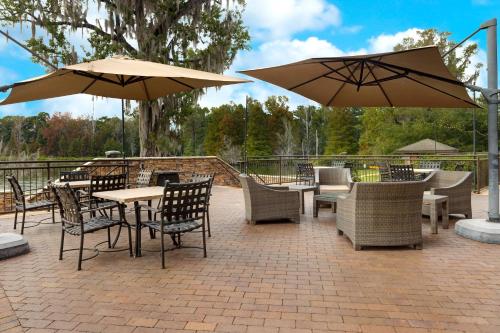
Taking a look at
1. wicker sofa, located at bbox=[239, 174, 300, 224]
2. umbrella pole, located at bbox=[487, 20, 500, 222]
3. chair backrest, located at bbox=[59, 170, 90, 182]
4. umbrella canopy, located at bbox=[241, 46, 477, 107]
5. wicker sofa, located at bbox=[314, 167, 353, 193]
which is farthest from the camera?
wicker sofa, located at bbox=[314, 167, 353, 193]

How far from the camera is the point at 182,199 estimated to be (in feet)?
11.7

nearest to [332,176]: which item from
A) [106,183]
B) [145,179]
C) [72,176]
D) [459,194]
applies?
[459,194]

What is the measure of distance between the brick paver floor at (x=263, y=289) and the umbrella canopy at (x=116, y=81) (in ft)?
6.33

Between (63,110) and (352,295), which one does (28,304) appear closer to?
(352,295)

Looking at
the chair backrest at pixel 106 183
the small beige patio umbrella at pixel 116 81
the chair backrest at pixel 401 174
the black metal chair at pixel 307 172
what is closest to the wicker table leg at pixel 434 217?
the chair backrest at pixel 401 174

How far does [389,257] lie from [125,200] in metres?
2.75

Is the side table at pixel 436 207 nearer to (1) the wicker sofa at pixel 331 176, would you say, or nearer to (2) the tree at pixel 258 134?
(1) the wicker sofa at pixel 331 176

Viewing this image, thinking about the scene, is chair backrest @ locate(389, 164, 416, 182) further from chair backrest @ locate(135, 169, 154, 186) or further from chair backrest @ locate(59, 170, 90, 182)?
chair backrest @ locate(59, 170, 90, 182)

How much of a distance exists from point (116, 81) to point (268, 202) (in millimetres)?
2931

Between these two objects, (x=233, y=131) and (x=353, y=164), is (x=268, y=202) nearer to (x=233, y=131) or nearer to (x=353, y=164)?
(x=353, y=164)

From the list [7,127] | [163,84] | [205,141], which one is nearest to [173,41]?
[163,84]

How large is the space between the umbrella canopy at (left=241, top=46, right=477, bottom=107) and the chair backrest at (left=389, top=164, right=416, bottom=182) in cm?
137

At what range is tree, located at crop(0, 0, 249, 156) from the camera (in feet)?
40.0

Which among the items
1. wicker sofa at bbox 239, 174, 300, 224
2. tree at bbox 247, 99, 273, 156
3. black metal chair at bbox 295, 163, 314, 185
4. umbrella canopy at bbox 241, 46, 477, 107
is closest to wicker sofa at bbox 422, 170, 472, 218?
umbrella canopy at bbox 241, 46, 477, 107
